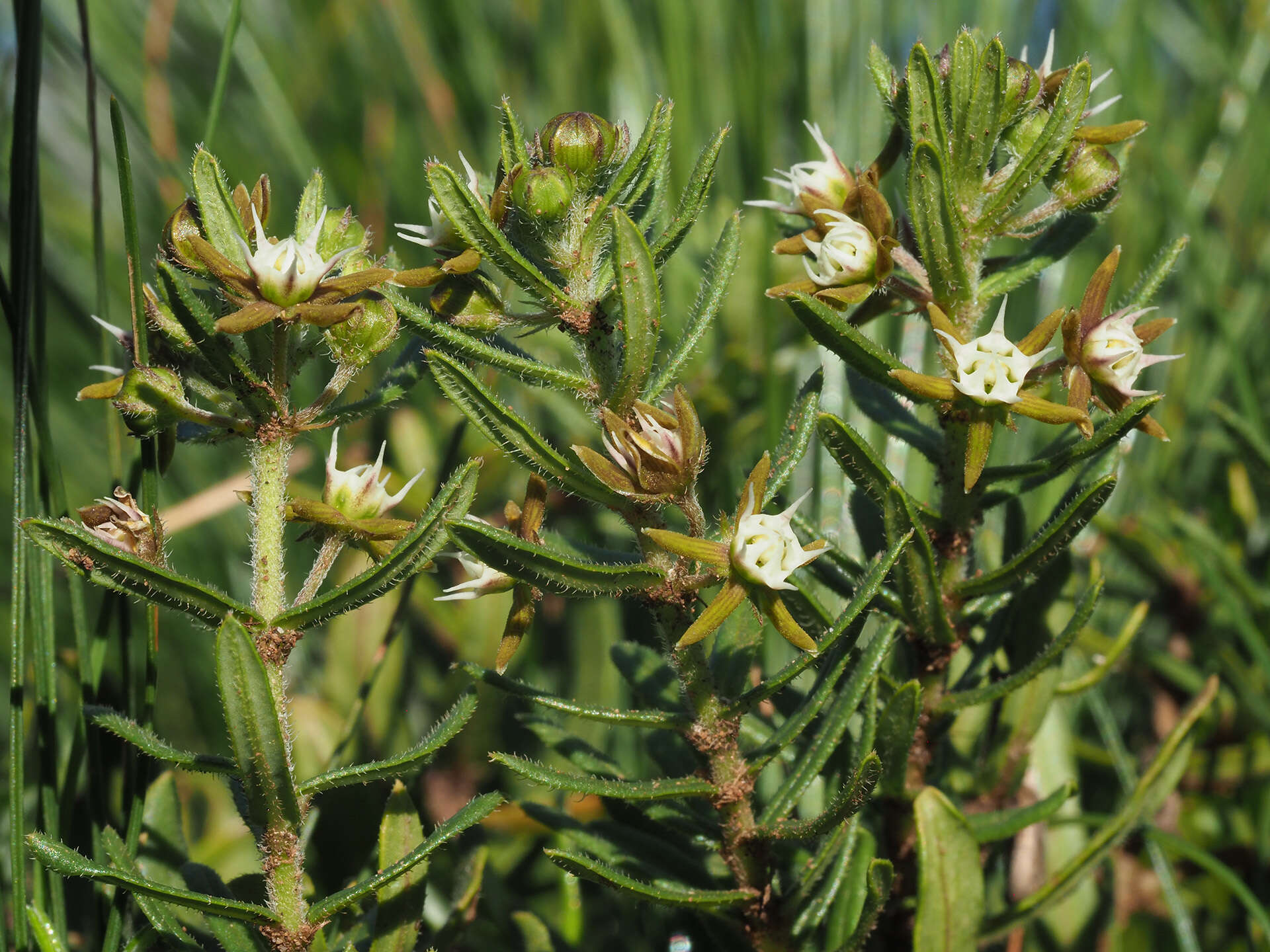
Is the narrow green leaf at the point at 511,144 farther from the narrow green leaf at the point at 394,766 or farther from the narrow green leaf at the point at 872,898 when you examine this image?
the narrow green leaf at the point at 872,898

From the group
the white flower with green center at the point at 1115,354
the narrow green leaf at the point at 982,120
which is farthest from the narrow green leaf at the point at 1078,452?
the narrow green leaf at the point at 982,120

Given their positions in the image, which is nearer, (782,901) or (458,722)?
(458,722)

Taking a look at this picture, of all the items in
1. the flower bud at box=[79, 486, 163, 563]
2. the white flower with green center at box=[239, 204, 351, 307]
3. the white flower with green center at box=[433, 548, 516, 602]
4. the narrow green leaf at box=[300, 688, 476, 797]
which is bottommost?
the narrow green leaf at box=[300, 688, 476, 797]

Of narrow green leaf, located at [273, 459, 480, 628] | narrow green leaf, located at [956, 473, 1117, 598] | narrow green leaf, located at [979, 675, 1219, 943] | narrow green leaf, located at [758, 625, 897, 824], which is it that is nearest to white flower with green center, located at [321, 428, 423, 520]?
narrow green leaf, located at [273, 459, 480, 628]

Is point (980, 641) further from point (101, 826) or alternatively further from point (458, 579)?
point (458, 579)

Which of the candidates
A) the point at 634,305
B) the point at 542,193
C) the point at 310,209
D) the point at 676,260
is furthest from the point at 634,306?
the point at 676,260

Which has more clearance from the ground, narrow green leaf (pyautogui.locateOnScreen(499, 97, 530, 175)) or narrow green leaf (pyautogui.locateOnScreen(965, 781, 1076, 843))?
narrow green leaf (pyautogui.locateOnScreen(499, 97, 530, 175))

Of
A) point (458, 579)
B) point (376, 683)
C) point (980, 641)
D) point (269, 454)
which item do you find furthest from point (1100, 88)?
point (269, 454)

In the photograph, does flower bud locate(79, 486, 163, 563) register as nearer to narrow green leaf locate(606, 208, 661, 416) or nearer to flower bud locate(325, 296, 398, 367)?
flower bud locate(325, 296, 398, 367)
